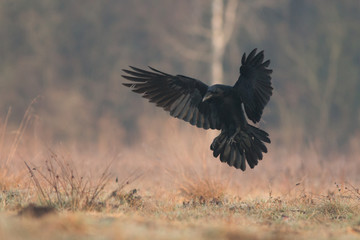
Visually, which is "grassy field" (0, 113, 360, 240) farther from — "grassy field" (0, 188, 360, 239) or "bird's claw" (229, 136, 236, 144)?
"bird's claw" (229, 136, 236, 144)

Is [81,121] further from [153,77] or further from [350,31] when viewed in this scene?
[153,77]

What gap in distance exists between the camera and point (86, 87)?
78.4ft

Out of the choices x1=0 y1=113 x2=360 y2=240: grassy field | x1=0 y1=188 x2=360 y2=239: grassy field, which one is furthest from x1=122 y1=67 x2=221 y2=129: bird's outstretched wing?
x1=0 y1=188 x2=360 y2=239: grassy field

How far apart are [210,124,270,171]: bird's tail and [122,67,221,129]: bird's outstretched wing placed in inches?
9.4

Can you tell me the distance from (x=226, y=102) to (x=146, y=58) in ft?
60.5

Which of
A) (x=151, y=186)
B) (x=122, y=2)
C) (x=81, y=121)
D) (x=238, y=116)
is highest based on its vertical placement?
(x=122, y=2)

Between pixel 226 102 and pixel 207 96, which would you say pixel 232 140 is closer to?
pixel 226 102

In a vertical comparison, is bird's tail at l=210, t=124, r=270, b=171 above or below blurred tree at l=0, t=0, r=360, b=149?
below

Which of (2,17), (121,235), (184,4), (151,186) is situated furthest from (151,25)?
(121,235)

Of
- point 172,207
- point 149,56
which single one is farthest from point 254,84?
point 149,56

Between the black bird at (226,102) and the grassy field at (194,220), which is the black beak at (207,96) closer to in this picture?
the black bird at (226,102)

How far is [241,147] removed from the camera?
618 centimetres

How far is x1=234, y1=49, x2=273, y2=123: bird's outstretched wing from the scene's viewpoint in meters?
5.80

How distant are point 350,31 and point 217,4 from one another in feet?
22.2
